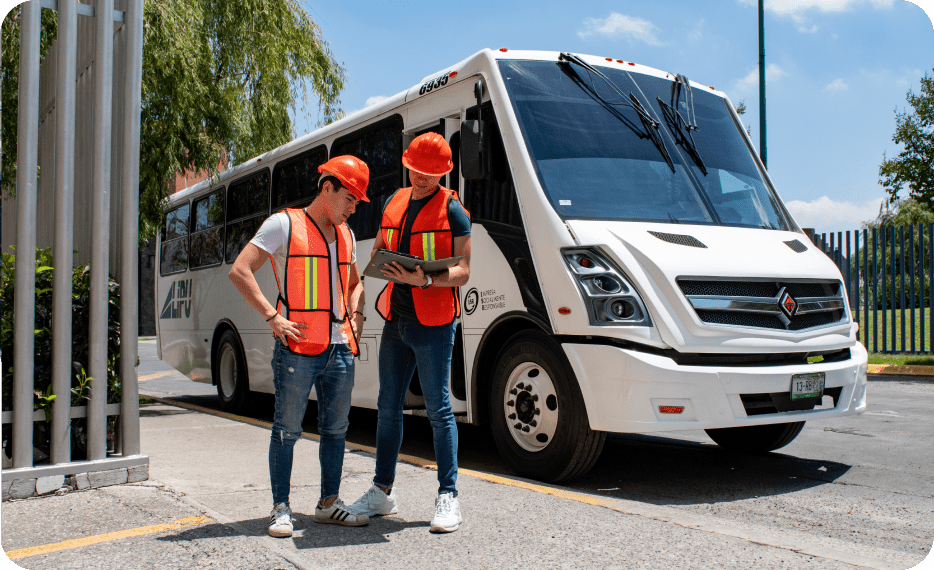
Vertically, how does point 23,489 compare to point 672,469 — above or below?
above

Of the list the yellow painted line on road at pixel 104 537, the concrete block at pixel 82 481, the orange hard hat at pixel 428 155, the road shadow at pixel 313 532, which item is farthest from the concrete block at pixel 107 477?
the orange hard hat at pixel 428 155

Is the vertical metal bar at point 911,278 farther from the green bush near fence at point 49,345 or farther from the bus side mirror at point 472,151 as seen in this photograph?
the green bush near fence at point 49,345

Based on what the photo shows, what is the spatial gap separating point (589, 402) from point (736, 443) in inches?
90.1

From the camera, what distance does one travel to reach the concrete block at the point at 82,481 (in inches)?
192

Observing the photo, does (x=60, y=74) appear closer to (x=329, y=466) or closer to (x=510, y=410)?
(x=329, y=466)

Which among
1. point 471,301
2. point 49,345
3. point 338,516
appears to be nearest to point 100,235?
point 49,345

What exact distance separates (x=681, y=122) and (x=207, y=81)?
21.6 feet

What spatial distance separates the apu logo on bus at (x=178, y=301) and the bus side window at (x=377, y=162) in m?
4.38

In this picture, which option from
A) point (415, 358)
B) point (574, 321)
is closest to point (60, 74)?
point (415, 358)

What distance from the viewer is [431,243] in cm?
414

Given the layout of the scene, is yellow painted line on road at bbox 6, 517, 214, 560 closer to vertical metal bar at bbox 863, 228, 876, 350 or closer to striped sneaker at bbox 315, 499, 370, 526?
striped sneaker at bbox 315, 499, 370, 526

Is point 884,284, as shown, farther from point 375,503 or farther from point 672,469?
point 375,503

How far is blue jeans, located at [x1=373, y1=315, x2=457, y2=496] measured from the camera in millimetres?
4117

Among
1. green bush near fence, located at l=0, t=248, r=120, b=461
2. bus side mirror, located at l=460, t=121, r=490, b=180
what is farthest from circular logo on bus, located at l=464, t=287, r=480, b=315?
green bush near fence, located at l=0, t=248, r=120, b=461
